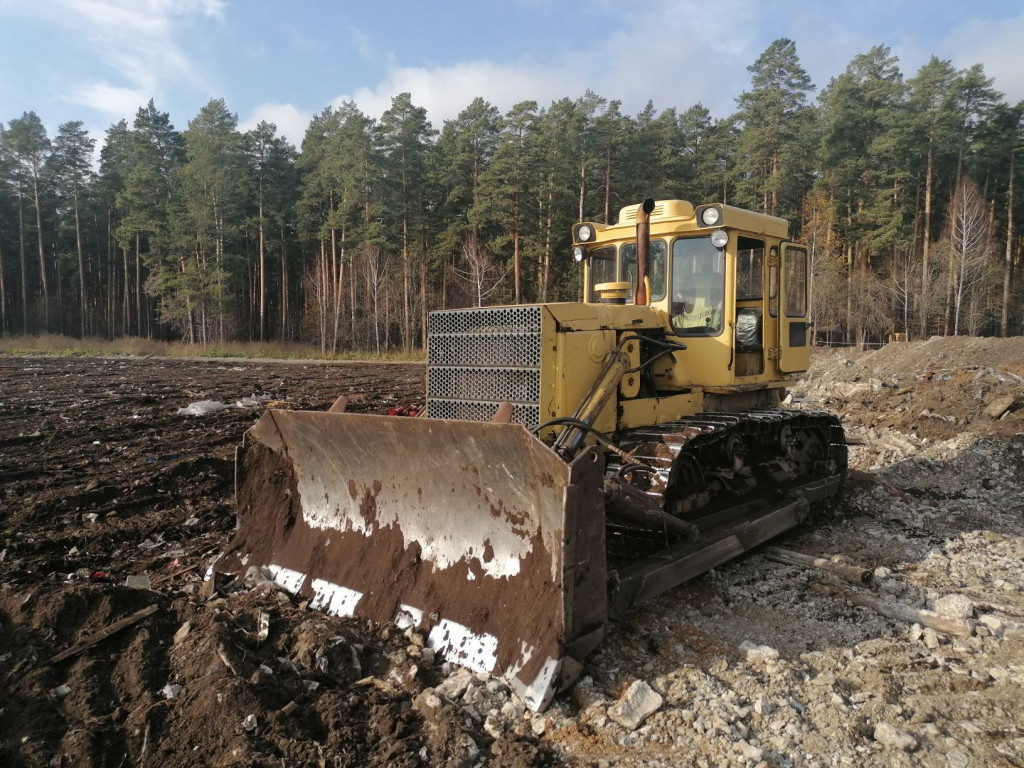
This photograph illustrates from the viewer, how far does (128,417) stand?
12.6 metres

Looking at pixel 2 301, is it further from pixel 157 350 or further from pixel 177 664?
pixel 177 664

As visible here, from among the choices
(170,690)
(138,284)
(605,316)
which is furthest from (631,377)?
(138,284)

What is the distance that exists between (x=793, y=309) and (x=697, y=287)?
4.83 ft

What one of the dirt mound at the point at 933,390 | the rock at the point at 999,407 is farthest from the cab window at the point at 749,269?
the rock at the point at 999,407

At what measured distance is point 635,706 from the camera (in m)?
3.46

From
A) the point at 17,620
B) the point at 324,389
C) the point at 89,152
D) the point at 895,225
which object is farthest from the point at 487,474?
the point at 89,152

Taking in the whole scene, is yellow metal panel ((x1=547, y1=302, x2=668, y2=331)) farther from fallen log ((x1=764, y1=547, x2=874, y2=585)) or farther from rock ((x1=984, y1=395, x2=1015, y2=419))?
rock ((x1=984, y1=395, x2=1015, y2=419))

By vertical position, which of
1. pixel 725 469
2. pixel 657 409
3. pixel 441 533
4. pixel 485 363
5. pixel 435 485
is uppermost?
pixel 485 363

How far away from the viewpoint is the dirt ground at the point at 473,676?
10.4 feet

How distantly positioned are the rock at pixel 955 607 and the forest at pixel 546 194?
2868 centimetres

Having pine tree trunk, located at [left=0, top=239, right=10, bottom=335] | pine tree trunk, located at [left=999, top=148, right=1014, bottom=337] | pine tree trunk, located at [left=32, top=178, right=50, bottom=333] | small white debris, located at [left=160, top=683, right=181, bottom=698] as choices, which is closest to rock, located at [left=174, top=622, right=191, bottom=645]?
small white debris, located at [left=160, top=683, right=181, bottom=698]

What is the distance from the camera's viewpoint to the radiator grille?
4.98 metres

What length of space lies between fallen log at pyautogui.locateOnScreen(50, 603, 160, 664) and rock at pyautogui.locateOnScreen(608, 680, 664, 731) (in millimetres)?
2881

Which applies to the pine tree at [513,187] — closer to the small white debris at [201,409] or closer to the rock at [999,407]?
the small white debris at [201,409]
